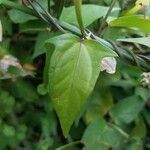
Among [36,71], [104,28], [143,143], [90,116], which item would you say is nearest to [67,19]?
[104,28]

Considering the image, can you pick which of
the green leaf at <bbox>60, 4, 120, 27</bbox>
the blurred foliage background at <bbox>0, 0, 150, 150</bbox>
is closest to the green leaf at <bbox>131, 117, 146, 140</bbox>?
the blurred foliage background at <bbox>0, 0, 150, 150</bbox>

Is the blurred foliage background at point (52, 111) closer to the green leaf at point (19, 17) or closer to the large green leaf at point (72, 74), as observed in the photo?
the green leaf at point (19, 17)

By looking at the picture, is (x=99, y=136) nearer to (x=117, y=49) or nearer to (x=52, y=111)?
(x=52, y=111)

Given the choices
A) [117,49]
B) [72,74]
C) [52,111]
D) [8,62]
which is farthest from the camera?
[52,111]

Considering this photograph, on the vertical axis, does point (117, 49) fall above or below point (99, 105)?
above

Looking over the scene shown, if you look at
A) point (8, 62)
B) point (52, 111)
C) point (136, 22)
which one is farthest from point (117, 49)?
point (52, 111)

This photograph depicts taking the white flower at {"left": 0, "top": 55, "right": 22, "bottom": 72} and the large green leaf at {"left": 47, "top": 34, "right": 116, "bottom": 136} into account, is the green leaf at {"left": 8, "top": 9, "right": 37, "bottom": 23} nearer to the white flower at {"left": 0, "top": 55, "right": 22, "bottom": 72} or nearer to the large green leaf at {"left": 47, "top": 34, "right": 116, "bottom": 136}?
the white flower at {"left": 0, "top": 55, "right": 22, "bottom": 72}

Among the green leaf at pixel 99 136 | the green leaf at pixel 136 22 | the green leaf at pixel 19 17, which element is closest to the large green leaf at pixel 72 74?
the green leaf at pixel 136 22
